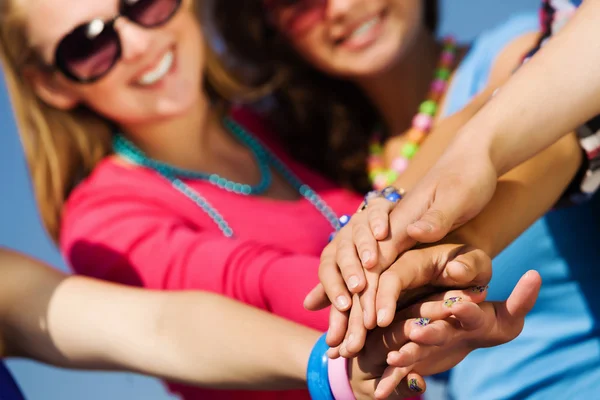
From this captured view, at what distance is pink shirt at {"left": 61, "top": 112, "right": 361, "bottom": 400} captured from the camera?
31.2 inches

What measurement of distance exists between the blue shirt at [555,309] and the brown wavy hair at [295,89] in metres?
0.42

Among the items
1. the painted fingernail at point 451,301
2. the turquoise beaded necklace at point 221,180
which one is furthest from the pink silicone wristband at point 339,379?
the turquoise beaded necklace at point 221,180

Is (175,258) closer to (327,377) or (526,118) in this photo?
(327,377)

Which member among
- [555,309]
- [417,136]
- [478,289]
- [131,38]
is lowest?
[555,309]

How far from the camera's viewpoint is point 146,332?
2.39ft

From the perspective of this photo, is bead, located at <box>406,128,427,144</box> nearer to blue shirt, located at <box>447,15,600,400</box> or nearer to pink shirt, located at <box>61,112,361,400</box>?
pink shirt, located at <box>61,112,361,400</box>

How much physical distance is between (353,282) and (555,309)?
1.11 feet

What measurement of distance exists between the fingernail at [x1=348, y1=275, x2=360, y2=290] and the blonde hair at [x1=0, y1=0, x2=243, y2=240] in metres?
0.60

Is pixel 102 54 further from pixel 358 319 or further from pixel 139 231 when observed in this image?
pixel 358 319

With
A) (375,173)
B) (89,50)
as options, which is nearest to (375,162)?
(375,173)

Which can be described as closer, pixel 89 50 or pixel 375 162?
pixel 89 50

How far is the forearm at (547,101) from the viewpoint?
0.62 meters

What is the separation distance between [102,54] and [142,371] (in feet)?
1.44

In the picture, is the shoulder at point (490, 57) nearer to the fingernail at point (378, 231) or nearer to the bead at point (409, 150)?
the bead at point (409, 150)
